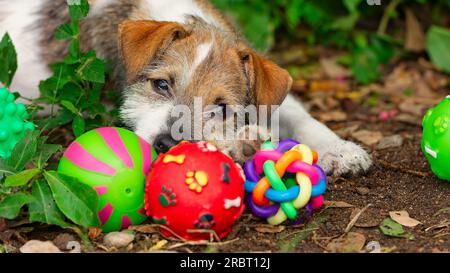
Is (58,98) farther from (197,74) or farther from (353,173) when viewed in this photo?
(353,173)

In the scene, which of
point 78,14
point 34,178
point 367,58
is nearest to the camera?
point 34,178

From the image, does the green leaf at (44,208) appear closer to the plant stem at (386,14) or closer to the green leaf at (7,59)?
the green leaf at (7,59)

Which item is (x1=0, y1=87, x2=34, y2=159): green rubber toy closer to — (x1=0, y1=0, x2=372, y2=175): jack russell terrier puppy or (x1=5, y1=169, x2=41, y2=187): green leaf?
(x1=5, y1=169, x2=41, y2=187): green leaf

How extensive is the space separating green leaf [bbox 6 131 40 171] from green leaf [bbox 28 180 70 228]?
0.75ft

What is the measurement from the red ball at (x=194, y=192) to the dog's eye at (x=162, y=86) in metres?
0.92

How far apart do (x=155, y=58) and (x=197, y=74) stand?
37cm

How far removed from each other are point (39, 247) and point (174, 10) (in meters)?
2.43

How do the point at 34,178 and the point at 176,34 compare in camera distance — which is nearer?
the point at 34,178

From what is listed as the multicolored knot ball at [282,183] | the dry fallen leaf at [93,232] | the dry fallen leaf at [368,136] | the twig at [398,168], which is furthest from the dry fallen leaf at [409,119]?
the dry fallen leaf at [93,232]

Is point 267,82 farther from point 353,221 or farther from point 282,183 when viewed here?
point 353,221

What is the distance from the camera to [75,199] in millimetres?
3959

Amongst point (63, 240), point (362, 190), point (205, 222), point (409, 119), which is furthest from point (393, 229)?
point (409, 119)
